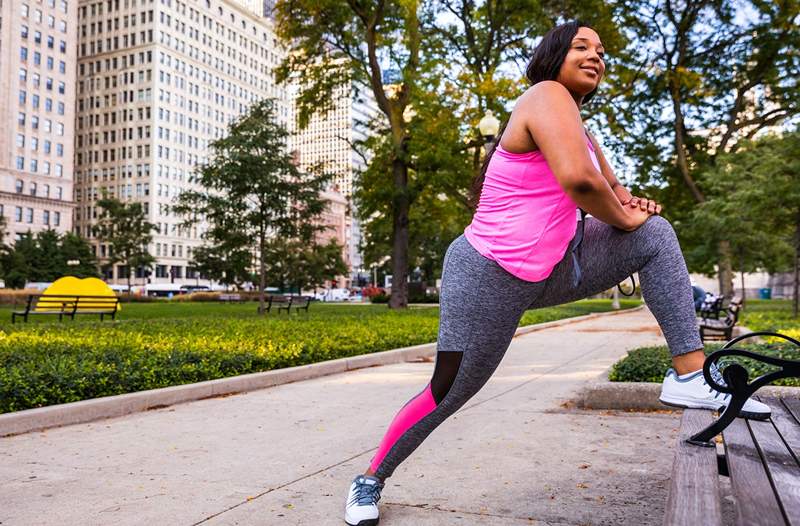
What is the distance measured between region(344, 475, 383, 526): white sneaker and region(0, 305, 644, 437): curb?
326 cm

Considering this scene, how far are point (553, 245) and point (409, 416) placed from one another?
88 centimetres

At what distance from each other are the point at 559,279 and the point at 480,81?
18103 mm

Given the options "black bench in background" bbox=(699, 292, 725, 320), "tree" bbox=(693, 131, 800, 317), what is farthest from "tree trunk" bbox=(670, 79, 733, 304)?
"black bench in background" bbox=(699, 292, 725, 320)

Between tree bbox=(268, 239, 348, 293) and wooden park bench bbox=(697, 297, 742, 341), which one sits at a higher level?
tree bbox=(268, 239, 348, 293)

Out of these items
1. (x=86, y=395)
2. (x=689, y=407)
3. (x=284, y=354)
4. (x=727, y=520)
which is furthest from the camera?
(x=284, y=354)

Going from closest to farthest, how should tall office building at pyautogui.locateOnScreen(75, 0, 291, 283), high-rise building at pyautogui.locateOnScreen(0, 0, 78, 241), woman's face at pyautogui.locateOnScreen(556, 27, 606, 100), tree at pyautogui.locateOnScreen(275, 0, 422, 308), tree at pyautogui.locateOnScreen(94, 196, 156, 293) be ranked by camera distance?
woman's face at pyautogui.locateOnScreen(556, 27, 606, 100), tree at pyautogui.locateOnScreen(275, 0, 422, 308), tree at pyautogui.locateOnScreen(94, 196, 156, 293), high-rise building at pyautogui.locateOnScreen(0, 0, 78, 241), tall office building at pyautogui.locateOnScreen(75, 0, 291, 283)

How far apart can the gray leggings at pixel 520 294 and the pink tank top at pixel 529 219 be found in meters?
0.06

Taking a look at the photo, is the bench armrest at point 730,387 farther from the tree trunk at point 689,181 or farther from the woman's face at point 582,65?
the tree trunk at point 689,181

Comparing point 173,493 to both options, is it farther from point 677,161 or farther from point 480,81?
point 677,161

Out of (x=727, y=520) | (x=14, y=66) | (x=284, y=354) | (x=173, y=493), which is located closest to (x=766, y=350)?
(x=727, y=520)

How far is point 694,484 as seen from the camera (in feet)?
5.51

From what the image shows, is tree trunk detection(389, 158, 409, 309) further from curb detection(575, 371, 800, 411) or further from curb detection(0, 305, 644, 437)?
curb detection(575, 371, 800, 411)

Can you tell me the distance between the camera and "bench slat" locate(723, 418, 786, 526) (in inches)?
55.9

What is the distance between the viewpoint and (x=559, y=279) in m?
2.46
